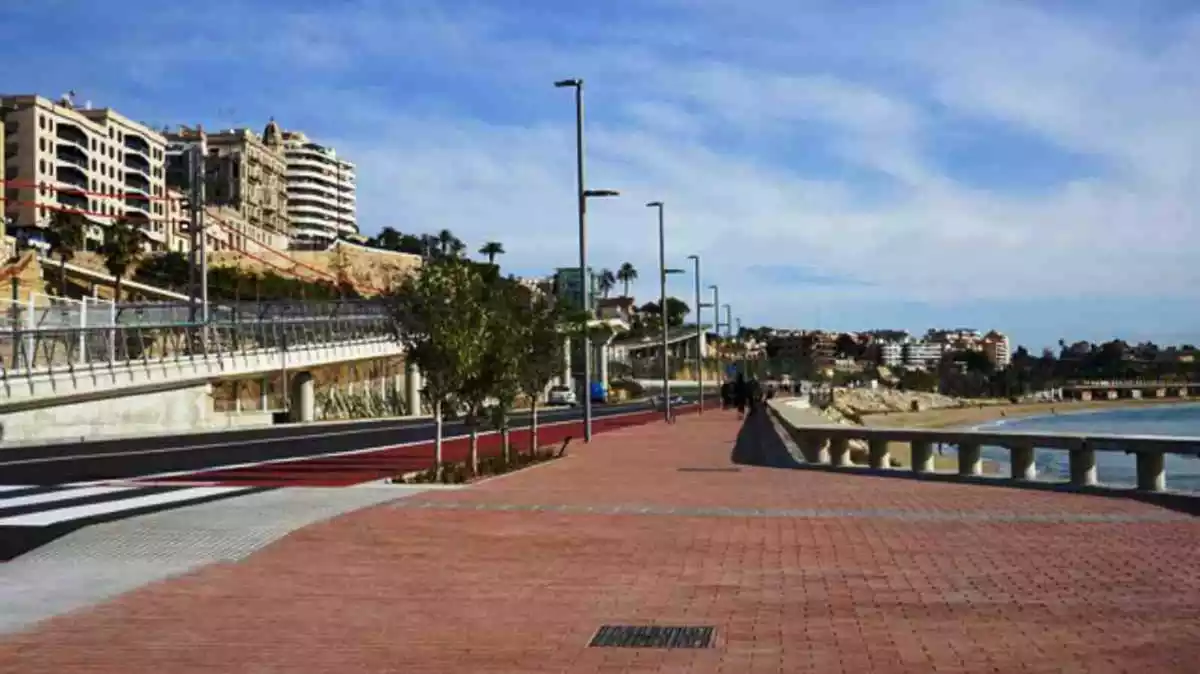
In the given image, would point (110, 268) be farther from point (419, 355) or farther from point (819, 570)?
point (819, 570)

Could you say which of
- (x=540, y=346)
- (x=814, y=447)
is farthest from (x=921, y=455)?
(x=540, y=346)

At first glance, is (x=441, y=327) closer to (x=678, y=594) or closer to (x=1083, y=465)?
(x=1083, y=465)

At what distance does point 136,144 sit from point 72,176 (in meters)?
17.7

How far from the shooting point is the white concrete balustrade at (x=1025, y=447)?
16203mm

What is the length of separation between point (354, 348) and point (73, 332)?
24.8 meters

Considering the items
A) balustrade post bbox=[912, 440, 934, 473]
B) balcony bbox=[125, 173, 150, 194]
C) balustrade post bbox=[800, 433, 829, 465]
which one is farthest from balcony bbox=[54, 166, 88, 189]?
balustrade post bbox=[912, 440, 934, 473]

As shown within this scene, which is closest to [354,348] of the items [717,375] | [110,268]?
[110,268]

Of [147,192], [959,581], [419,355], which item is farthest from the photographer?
[147,192]

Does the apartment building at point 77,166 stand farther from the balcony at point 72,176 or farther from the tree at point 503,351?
the tree at point 503,351

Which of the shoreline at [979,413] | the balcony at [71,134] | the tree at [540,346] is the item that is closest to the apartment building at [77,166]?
the balcony at [71,134]

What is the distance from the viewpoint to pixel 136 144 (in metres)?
148

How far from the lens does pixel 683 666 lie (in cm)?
682

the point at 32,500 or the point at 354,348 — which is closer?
the point at 32,500

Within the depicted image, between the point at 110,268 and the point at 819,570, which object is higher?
the point at 110,268
